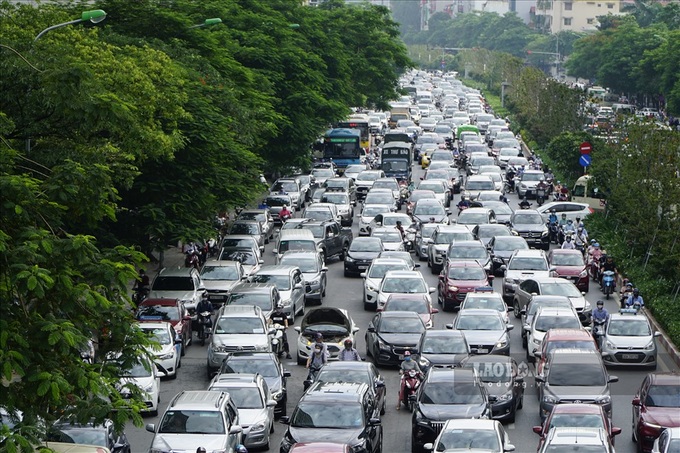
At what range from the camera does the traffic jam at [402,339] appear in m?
24.7

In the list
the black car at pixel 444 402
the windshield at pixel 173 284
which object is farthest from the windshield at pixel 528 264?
the black car at pixel 444 402

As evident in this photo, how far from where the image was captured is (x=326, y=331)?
33.7 meters

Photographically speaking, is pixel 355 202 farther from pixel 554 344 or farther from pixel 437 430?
pixel 437 430

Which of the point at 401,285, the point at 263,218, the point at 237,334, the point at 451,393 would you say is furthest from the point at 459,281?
the point at 263,218

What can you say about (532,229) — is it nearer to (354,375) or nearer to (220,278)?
(220,278)

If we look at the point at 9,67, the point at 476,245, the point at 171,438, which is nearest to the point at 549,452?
the point at 171,438

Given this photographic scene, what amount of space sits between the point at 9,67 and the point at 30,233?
8.57 m

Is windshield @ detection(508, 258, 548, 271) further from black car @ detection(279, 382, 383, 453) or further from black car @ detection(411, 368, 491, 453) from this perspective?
black car @ detection(279, 382, 383, 453)

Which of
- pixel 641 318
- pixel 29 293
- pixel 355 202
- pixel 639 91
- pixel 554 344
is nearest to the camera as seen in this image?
pixel 29 293

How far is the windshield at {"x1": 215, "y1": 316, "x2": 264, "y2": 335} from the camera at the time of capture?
33.0 metres

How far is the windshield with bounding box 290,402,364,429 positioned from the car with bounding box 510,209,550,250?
2686 centimetres

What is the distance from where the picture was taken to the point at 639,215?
44.3m

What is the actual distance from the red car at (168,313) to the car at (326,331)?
2.92 metres

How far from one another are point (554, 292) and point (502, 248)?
8.23 meters
